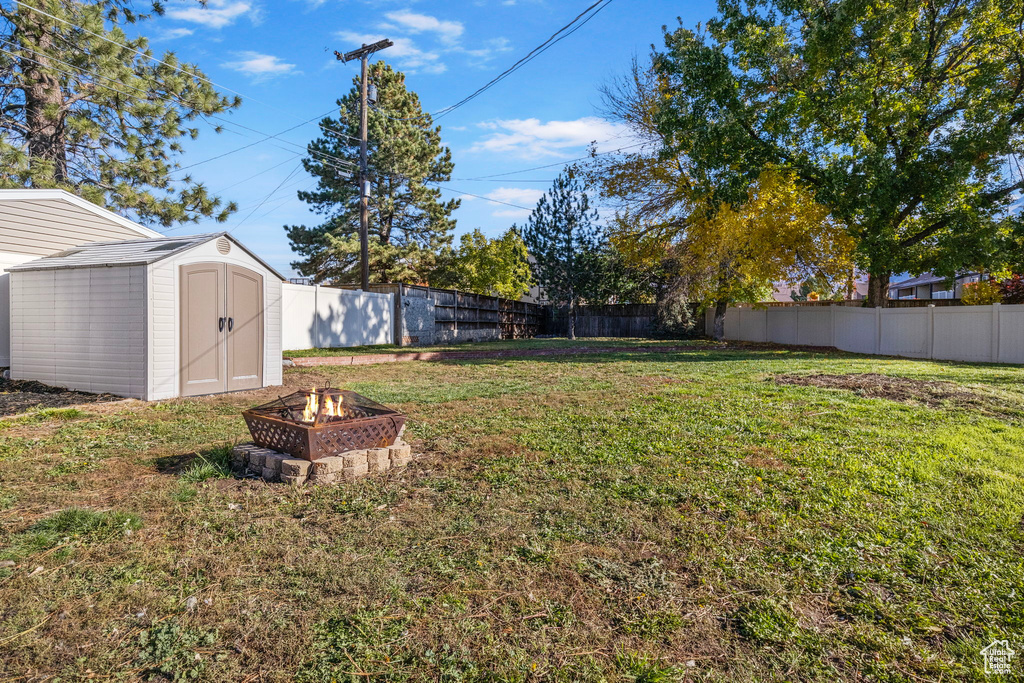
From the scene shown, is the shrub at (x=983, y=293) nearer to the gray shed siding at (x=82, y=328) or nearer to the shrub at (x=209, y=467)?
the shrub at (x=209, y=467)

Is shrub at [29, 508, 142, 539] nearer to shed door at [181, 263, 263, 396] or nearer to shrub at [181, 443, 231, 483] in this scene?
shrub at [181, 443, 231, 483]

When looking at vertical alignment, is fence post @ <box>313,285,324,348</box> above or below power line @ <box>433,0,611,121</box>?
below

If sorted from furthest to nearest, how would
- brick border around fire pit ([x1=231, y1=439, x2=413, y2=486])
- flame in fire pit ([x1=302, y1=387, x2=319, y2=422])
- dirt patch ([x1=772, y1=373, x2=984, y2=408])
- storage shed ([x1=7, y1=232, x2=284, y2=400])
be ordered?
storage shed ([x1=7, y1=232, x2=284, y2=400]), dirt patch ([x1=772, y1=373, x2=984, y2=408]), flame in fire pit ([x1=302, y1=387, x2=319, y2=422]), brick border around fire pit ([x1=231, y1=439, x2=413, y2=486])

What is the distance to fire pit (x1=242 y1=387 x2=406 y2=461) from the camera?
383 centimetres

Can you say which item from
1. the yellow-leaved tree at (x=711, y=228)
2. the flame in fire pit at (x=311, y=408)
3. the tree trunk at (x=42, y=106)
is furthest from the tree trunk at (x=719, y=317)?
the tree trunk at (x=42, y=106)

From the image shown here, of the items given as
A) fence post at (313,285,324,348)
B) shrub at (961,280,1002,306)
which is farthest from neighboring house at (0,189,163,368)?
shrub at (961,280,1002,306)

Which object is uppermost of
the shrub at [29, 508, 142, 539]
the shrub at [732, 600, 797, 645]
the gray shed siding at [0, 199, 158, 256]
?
the gray shed siding at [0, 199, 158, 256]

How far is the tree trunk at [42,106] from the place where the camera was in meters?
13.1

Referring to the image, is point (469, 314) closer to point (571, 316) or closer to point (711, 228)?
point (571, 316)

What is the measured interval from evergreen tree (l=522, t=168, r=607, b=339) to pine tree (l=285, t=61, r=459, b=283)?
19.4ft

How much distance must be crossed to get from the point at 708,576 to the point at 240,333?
7.78 metres

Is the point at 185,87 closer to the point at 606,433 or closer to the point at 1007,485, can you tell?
the point at 606,433

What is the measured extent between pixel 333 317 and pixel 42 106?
900 centimetres

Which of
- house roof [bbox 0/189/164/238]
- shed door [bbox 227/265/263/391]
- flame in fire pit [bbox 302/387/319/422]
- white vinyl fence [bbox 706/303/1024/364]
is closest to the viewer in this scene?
flame in fire pit [bbox 302/387/319/422]
